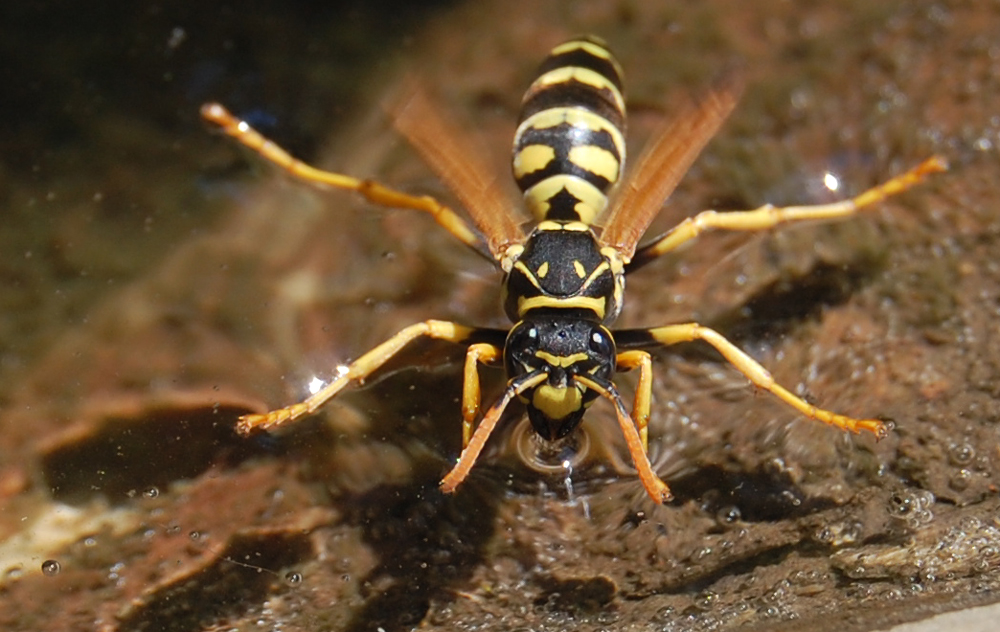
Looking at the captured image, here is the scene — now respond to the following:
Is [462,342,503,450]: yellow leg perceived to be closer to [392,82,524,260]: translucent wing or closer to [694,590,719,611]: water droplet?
[392,82,524,260]: translucent wing

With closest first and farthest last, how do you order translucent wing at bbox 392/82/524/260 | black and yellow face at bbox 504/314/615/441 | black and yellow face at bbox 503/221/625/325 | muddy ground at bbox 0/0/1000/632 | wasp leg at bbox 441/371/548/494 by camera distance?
wasp leg at bbox 441/371/548/494 → black and yellow face at bbox 504/314/615/441 → muddy ground at bbox 0/0/1000/632 → black and yellow face at bbox 503/221/625/325 → translucent wing at bbox 392/82/524/260

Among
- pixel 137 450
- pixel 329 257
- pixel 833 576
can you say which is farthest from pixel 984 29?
pixel 137 450

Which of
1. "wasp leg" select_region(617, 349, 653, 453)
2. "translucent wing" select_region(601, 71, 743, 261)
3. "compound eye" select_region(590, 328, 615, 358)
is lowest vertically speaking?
"wasp leg" select_region(617, 349, 653, 453)

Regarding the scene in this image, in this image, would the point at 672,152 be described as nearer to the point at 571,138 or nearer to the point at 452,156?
the point at 571,138

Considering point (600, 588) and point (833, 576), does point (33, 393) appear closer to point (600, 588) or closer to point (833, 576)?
point (600, 588)

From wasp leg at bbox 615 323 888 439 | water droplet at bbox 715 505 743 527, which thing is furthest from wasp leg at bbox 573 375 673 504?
wasp leg at bbox 615 323 888 439

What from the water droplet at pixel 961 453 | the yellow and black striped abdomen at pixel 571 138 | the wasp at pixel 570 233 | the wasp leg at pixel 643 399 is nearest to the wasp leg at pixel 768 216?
the wasp at pixel 570 233

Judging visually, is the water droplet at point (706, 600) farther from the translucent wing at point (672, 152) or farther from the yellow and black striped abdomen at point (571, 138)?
the yellow and black striped abdomen at point (571, 138)
